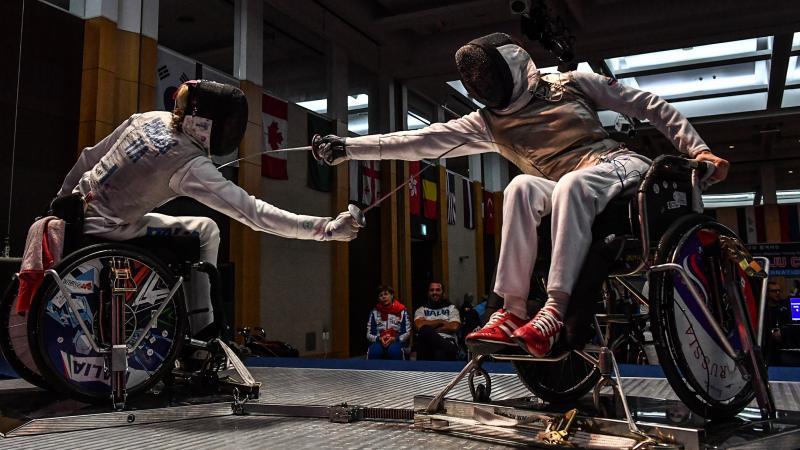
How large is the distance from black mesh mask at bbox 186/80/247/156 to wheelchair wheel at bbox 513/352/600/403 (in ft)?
5.04

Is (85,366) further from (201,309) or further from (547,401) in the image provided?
(547,401)

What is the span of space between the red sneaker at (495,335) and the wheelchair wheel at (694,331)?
362 millimetres

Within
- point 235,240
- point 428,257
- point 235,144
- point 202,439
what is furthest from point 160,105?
point 428,257

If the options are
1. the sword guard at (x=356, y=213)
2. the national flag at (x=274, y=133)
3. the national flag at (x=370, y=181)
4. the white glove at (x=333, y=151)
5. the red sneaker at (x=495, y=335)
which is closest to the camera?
the red sneaker at (x=495, y=335)

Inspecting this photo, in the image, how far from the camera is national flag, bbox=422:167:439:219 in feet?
43.0

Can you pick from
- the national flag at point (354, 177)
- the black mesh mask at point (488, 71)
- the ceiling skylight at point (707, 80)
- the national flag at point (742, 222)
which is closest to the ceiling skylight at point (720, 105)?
the ceiling skylight at point (707, 80)

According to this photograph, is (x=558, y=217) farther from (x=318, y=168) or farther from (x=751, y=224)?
(x=751, y=224)

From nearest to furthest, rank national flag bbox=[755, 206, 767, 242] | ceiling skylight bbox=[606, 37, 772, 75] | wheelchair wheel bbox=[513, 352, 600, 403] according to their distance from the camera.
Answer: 1. wheelchair wheel bbox=[513, 352, 600, 403]
2. ceiling skylight bbox=[606, 37, 772, 75]
3. national flag bbox=[755, 206, 767, 242]

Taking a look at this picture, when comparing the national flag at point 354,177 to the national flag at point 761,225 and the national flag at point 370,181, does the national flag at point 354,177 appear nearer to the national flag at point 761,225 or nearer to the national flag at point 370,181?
the national flag at point 370,181

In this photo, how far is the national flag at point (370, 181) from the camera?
1115 centimetres

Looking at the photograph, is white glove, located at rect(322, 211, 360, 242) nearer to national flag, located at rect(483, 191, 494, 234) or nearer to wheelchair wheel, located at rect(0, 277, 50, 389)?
wheelchair wheel, located at rect(0, 277, 50, 389)

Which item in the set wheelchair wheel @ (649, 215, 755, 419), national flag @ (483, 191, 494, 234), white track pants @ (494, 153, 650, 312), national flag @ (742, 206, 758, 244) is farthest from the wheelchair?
national flag @ (742, 206, 758, 244)

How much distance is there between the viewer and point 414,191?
1264 cm

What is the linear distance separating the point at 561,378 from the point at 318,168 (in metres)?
8.47
